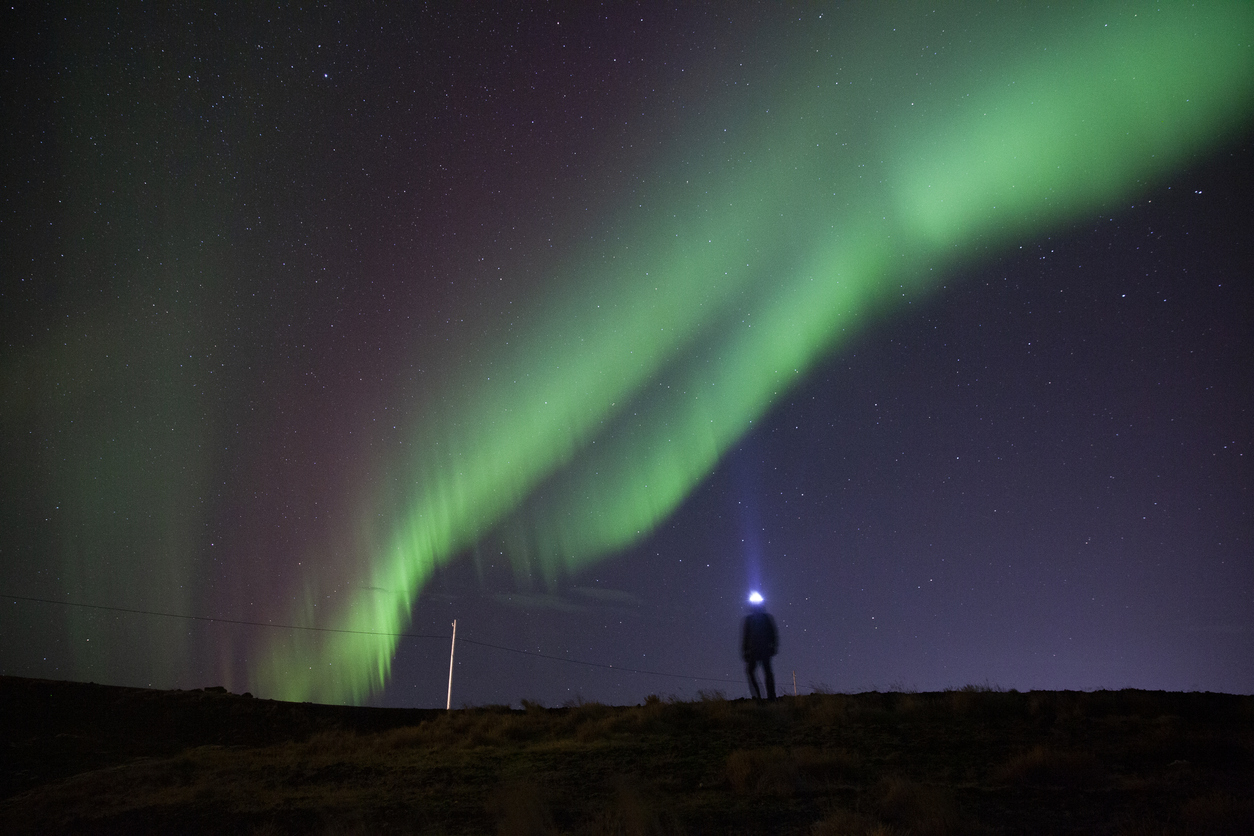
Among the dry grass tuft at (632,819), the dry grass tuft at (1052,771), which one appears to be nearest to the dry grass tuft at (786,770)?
the dry grass tuft at (632,819)

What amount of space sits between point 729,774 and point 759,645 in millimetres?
5419

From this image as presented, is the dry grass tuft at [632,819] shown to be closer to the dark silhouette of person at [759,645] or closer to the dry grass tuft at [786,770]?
the dry grass tuft at [786,770]

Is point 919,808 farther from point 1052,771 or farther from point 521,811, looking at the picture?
point 521,811

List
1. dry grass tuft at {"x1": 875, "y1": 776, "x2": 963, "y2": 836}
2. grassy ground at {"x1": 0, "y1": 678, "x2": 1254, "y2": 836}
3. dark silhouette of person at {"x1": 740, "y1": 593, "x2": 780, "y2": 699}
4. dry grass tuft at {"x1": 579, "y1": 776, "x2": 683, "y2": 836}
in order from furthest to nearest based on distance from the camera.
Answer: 1. dark silhouette of person at {"x1": 740, "y1": 593, "x2": 780, "y2": 699}
2. grassy ground at {"x1": 0, "y1": 678, "x2": 1254, "y2": 836}
3. dry grass tuft at {"x1": 579, "y1": 776, "x2": 683, "y2": 836}
4. dry grass tuft at {"x1": 875, "y1": 776, "x2": 963, "y2": 836}

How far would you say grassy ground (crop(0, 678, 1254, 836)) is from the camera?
641 cm

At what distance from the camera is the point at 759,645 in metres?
13.3

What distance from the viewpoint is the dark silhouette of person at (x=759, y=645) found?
43.8 ft

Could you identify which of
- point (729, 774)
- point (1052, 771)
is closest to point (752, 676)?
point (729, 774)

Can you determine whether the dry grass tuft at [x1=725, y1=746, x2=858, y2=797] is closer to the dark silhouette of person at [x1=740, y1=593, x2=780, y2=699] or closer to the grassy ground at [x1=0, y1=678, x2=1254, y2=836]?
the grassy ground at [x1=0, y1=678, x2=1254, y2=836]

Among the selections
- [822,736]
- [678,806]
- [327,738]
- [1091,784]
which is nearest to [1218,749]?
[1091,784]

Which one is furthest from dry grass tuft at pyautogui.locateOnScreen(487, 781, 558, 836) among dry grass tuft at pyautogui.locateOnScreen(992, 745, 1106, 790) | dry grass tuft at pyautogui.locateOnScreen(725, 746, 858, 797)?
dry grass tuft at pyautogui.locateOnScreen(992, 745, 1106, 790)

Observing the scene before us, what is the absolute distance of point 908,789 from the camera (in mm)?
6566

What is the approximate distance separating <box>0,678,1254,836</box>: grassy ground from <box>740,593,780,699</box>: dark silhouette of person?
2.95 ft

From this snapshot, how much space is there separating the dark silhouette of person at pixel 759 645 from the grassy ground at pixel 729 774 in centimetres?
90
